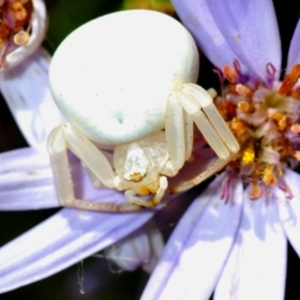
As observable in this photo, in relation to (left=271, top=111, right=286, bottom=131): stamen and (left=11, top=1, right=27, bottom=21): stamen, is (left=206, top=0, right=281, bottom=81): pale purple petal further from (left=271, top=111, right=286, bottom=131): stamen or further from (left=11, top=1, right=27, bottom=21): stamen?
(left=11, top=1, right=27, bottom=21): stamen

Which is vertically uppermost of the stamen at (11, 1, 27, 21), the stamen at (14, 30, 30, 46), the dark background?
the stamen at (11, 1, 27, 21)

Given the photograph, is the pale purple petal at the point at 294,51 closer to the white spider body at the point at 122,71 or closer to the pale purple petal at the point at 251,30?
the pale purple petal at the point at 251,30

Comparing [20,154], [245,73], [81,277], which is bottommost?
[81,277]

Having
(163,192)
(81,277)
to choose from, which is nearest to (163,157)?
(163,192)

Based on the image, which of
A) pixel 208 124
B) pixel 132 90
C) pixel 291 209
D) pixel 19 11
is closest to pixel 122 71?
pixel 132 90

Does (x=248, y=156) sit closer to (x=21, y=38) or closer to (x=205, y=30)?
(x=205, y=30)

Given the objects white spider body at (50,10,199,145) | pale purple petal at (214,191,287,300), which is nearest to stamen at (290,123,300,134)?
pale purple petal at (214,191,287,300)

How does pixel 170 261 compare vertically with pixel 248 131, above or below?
below

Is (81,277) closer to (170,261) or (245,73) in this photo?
(170,261)
